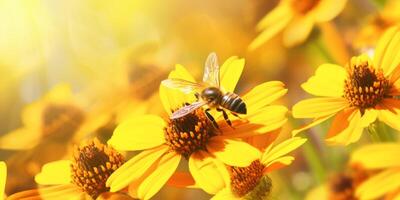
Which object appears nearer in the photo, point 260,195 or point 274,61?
point 260,195

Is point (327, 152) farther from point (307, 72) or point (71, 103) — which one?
point (71, 103)

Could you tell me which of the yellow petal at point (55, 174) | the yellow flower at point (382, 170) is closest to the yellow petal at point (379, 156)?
the yellow flower at point (382, 170)

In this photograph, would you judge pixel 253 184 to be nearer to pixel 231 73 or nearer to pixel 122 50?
pixel 231 73

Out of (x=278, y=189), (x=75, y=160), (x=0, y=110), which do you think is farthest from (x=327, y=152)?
(x=0, y=110)

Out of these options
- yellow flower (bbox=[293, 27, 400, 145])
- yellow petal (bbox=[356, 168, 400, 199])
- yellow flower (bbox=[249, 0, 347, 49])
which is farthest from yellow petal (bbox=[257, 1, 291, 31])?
yellow petal (bbox=[356, 168, 400, 199])

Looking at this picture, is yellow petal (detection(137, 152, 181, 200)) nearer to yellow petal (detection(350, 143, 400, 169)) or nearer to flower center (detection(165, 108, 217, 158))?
flower center (detection(165, 108, 217, 158))

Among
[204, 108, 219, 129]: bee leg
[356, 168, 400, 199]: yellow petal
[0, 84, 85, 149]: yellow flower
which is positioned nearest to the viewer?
[356, 168, 400, 199]: yellow petal

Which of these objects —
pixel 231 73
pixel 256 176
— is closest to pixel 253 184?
pixel 256 176

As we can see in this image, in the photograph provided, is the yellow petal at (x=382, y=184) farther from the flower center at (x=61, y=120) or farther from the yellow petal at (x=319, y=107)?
the flower center at (x=61, y=120)
